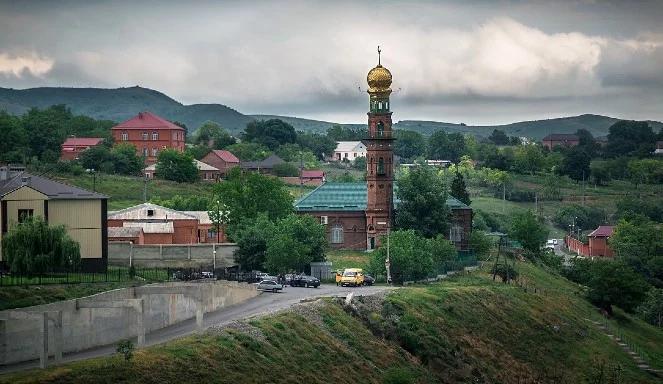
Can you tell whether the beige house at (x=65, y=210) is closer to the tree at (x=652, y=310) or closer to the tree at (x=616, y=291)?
the tree at (x=616, y=291)

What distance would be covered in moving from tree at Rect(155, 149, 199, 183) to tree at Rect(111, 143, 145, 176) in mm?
A: 3206

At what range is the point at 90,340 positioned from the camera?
177 ft

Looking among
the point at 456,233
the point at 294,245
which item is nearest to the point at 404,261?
the point at 294,245

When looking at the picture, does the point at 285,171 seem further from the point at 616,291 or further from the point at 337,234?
the point at 616,291

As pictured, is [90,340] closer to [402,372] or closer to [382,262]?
[402,372]

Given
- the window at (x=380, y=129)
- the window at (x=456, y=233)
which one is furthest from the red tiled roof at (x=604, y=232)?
the window at (x=380, y=129)

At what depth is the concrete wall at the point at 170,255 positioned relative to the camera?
3164 inches

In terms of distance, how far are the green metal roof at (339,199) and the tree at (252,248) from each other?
71.7 ft

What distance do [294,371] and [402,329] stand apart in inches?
590

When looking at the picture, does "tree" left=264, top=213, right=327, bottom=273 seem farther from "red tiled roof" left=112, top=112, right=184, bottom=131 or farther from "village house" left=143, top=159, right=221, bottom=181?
"red tiled roof" left=112, top=112, right=184, bottom=131

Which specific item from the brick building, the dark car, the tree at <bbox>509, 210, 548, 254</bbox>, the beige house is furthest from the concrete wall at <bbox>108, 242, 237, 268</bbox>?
the tree at <bbox>509, 210, 548, 254</bbox>

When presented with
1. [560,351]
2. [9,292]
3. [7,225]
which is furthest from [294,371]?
[560,351]

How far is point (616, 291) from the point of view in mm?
103688

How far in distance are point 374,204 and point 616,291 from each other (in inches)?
754
